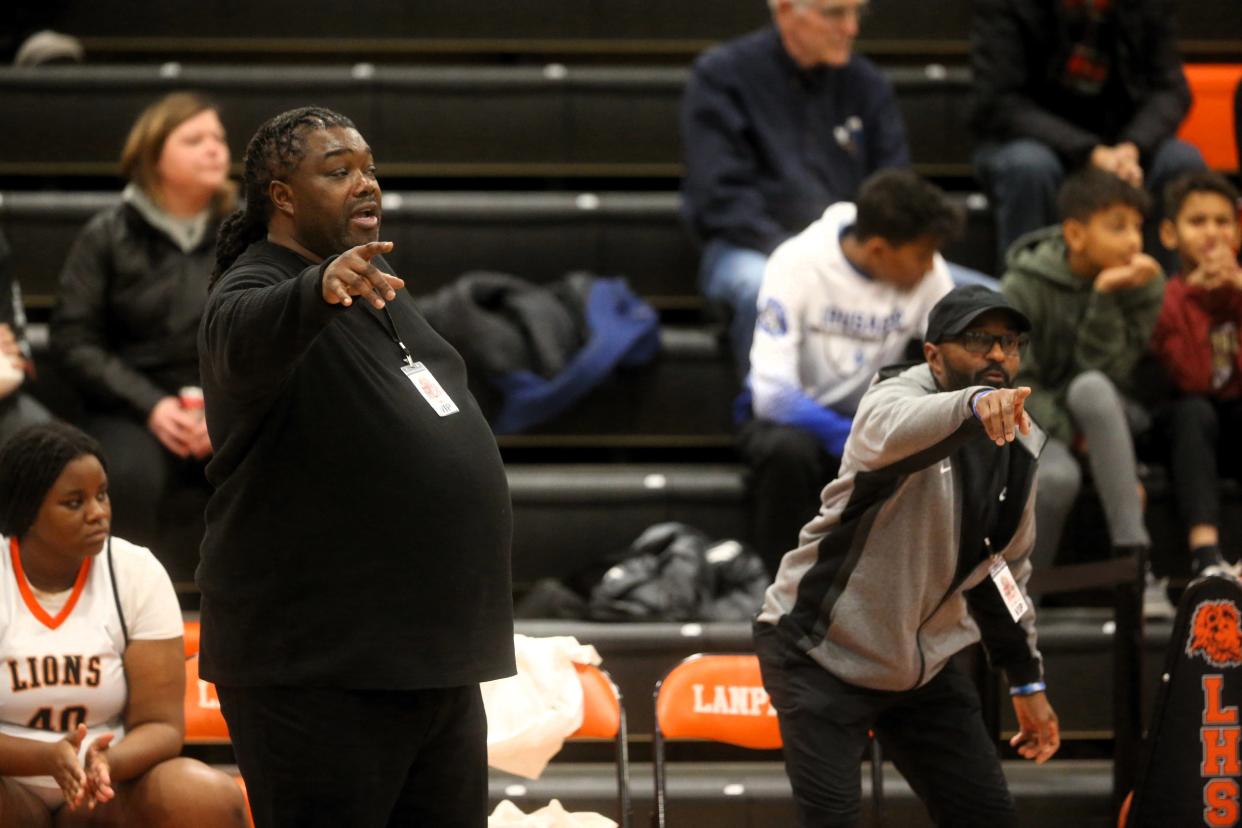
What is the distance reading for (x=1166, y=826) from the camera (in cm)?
361

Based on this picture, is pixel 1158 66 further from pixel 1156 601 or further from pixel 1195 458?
pixel 1156 601

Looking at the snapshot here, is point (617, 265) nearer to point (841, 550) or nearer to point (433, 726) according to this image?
point (841, 550)

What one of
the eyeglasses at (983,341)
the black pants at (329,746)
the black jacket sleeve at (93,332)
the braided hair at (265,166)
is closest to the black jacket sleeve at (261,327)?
the braided hair at (265,166)

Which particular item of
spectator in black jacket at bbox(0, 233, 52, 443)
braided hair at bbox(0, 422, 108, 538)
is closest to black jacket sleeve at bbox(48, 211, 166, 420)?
spectator in black jacket at bbox(0, 233, 52, 443)

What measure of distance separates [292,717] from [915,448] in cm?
111

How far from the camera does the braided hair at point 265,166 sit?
7.27 ft

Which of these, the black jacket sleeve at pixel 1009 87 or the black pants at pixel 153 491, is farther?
the black jacket sleeve at pixel 1009 87

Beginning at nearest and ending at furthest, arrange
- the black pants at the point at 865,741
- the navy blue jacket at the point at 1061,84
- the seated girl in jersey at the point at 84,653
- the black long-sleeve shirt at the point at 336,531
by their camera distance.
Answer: the black long-sleeve shirt at the point at 336,531 < the black pants at the point at 865,741 < the seated girl in jersey at the point at 84,653 < the navy blue jacket at the point at 1061,84

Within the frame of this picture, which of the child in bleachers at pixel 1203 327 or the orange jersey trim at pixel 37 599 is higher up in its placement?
the child in bleachers at pixel 1203 327

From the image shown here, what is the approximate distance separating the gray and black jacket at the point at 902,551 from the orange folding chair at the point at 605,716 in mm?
663

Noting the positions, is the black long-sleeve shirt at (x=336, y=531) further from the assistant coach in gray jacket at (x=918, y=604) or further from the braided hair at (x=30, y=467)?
the braided hair at (x=30, y=467)

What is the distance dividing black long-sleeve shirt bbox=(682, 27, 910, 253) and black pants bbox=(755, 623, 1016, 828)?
7.24 ft

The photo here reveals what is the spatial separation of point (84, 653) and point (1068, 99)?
3.75 metres

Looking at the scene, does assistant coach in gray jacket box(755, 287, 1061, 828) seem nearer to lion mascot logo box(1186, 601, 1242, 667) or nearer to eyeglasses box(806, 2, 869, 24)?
lion mascot logo box(1186, 601, 1242, 667)
